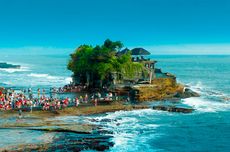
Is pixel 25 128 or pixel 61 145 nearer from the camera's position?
pixel 61 145

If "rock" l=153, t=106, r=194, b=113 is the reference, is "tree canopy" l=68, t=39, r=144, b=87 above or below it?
above

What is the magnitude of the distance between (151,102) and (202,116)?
1383cm

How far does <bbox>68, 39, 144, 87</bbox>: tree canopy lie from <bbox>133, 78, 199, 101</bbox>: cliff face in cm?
707

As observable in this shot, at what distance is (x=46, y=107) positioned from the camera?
210 feet

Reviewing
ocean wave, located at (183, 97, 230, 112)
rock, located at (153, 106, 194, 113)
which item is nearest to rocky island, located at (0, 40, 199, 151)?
rock, located at (153, 106, 194, 113)

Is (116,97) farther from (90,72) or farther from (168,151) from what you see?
(168,151)

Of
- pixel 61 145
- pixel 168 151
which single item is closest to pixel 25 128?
pixel 61 145

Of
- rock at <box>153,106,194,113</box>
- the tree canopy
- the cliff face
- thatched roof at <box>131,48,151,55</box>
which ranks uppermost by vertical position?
thatched roof at <box>131,48,151,55</box>

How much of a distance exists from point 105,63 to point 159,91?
13.9m

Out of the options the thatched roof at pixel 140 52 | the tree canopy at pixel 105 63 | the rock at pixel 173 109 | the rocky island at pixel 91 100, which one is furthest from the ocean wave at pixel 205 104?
the thatched roof at pixel 140 52

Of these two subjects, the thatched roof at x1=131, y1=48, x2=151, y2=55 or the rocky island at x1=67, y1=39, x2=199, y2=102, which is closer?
the rocky island at x1=67, y1=39, x2=199, y2=102

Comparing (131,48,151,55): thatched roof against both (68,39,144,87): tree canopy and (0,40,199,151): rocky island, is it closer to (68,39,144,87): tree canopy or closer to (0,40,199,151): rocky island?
(0,40,199,151): rocky island

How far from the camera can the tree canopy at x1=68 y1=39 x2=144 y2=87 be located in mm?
88625

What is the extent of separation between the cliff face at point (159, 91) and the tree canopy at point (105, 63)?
7.07 metres
